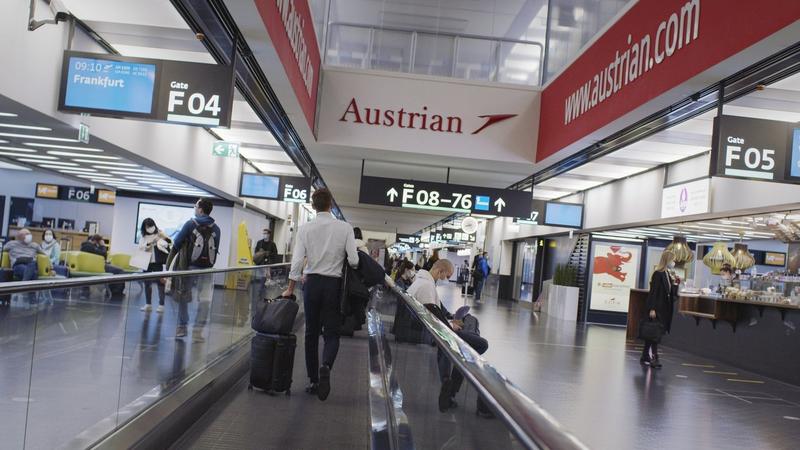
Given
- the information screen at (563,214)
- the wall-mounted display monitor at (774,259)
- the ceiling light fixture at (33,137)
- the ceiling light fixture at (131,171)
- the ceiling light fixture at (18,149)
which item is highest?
the information screen at (563,214)

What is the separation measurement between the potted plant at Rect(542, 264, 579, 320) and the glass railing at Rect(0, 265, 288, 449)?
15.8m

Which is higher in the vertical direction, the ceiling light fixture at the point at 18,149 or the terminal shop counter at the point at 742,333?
the ceiling light fixture at the point at 18,149

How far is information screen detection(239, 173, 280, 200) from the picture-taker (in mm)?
18859

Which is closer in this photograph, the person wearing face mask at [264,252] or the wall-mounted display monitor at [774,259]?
the person wearing face mask at [264,252]

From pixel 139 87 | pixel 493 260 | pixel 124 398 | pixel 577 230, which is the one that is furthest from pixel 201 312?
pixel 493 260

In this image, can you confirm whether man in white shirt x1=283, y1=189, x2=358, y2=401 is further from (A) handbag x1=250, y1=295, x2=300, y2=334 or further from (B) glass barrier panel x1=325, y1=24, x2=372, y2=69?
(B) glass barrier panel x1=325, y1=24, x2=372, y2=69

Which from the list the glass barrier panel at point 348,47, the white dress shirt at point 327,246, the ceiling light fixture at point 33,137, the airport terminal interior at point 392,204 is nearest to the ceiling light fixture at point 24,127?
the airport terminal interior at point 392,204

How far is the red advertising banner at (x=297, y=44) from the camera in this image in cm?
785

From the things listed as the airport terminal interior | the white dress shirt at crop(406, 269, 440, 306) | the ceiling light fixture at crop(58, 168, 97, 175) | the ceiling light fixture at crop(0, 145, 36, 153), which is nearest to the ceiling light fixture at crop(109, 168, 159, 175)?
the airport terminal interior

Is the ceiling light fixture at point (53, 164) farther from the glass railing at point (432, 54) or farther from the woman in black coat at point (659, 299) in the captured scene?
the woman in black coat at point (659, 299)

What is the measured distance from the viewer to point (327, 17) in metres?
13.6

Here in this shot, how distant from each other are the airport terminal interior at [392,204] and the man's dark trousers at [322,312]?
0.7 inches

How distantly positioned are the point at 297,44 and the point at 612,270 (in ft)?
44.9

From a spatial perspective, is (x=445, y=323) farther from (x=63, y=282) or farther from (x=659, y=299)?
(x=659, y=299)
